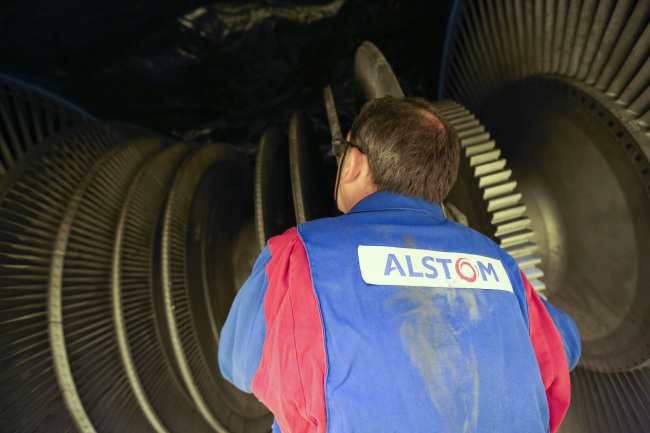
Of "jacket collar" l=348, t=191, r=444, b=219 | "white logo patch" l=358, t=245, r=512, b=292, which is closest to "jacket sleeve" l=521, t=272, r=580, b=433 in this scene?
"white logo patch" l=358, t=245, r=512, b=292

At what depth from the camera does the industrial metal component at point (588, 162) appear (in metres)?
0.83

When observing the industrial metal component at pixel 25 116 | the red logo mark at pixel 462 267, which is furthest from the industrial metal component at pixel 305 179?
the industrial metal component at pixel 25 116

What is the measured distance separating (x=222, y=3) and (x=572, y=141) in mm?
1396

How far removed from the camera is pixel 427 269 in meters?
0.60

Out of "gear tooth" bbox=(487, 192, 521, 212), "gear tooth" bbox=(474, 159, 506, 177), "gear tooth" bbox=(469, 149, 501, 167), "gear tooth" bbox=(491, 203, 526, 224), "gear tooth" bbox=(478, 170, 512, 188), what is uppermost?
"gear tooth" bbox=(469, 149, 501, 167)

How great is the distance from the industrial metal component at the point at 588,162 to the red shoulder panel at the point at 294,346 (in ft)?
2.89

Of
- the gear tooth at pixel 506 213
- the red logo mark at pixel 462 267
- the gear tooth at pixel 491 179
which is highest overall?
the gear tooth at pixel 491 179

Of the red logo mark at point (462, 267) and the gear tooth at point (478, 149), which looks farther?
the gear tooth at point (478, 149)

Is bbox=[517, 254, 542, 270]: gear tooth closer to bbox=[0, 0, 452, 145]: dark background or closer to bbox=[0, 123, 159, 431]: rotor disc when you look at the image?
bbox=[0, 0, 452, 145]: dark background

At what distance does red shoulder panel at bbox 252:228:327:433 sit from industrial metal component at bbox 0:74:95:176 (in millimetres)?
883

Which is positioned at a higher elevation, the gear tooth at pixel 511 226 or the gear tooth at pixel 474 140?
the gear tooth at pixel 474 140

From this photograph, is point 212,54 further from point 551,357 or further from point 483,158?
point 551,357

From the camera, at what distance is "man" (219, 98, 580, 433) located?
52cm

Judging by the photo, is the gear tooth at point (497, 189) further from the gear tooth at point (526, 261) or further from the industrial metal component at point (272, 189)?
the industrial metal component at point (272, 189)
